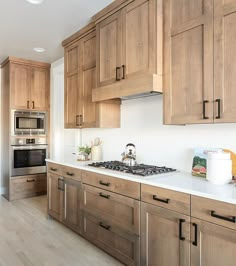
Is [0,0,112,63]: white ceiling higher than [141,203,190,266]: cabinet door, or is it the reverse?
[0,0,112,63]: white ceiling

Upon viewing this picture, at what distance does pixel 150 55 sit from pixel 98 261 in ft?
6.67

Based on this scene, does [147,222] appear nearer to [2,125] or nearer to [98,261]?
[98,261]

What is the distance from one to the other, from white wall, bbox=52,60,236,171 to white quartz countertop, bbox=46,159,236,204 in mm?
270

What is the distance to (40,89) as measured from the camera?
486 centimetres

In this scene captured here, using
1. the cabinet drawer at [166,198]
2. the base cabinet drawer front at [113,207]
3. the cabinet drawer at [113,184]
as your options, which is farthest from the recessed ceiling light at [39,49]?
the cabinet drawer at [166,198]

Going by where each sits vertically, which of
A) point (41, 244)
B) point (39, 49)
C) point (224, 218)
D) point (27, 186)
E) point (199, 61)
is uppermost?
point (39, 49)

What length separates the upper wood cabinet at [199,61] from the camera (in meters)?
1.71

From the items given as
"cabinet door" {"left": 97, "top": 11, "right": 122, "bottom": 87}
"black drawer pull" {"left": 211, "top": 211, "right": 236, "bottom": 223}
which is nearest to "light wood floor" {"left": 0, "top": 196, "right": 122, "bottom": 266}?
"black drawer pull" {"left": 211, "top": 211, "right": 236, "bottom": 223}

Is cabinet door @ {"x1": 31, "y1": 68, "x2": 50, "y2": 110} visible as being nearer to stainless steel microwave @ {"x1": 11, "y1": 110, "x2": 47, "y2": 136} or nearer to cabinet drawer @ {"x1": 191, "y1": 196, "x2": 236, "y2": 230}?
stainless steel microwave @ {"x1": 11, "y1": 110, "x2": 47, "y2": 136}

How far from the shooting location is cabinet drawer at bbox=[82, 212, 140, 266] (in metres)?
2.10

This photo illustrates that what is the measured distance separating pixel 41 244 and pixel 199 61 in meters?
2.53

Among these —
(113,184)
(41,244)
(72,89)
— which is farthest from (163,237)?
(72,89)

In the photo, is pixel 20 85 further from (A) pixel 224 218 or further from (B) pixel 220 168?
(A) pixel 224 218

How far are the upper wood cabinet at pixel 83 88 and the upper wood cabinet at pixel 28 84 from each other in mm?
1361
